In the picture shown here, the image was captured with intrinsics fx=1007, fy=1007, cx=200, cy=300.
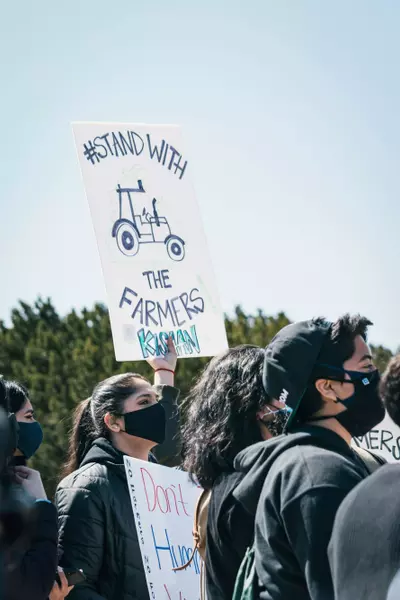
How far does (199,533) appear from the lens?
11.0 feet

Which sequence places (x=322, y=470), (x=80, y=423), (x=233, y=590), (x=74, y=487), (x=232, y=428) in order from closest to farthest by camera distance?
1. (x=322, y=470)
2. (x=233, y=590)
3. (x=232, y=428)
4. (x=74, y=487)
5. (x=80, y=423)

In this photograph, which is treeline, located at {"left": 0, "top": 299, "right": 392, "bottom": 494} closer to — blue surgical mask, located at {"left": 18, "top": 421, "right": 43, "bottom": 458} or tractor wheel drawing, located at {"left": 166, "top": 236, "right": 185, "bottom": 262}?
tractor wheel drawing, located at {"left": 166, "top": 236, "right": 185, "bottom": 262}

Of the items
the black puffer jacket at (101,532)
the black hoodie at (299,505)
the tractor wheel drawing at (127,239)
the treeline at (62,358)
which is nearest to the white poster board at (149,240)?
the tractor wheel drawing at (127,239)

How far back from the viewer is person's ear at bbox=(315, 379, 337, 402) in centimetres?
282

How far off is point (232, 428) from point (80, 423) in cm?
169

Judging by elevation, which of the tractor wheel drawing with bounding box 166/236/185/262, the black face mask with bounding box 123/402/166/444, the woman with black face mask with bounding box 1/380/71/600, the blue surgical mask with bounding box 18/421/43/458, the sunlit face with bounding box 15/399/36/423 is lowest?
the woman with black face mask with bounding box 1/380/71/600

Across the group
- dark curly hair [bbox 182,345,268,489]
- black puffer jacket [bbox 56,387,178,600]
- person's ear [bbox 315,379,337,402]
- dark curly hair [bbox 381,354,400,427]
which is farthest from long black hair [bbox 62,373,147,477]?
dark curly hair [bbox 381,354,400,427]

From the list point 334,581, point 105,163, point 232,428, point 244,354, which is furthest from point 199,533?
point 105,163

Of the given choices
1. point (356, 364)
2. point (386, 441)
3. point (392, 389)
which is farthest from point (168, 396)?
point (392, 389)

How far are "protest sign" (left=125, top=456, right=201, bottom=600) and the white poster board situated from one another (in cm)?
76

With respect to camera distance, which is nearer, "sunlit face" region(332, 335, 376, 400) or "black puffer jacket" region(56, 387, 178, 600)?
"sunlit face" region(332, 335, 376, 400)

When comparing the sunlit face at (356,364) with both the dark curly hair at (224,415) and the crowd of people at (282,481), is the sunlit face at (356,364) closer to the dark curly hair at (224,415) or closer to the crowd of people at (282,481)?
the crowd of people at (282,481)

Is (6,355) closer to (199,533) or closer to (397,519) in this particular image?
(199,533)

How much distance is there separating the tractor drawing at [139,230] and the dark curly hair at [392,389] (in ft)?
9.45
